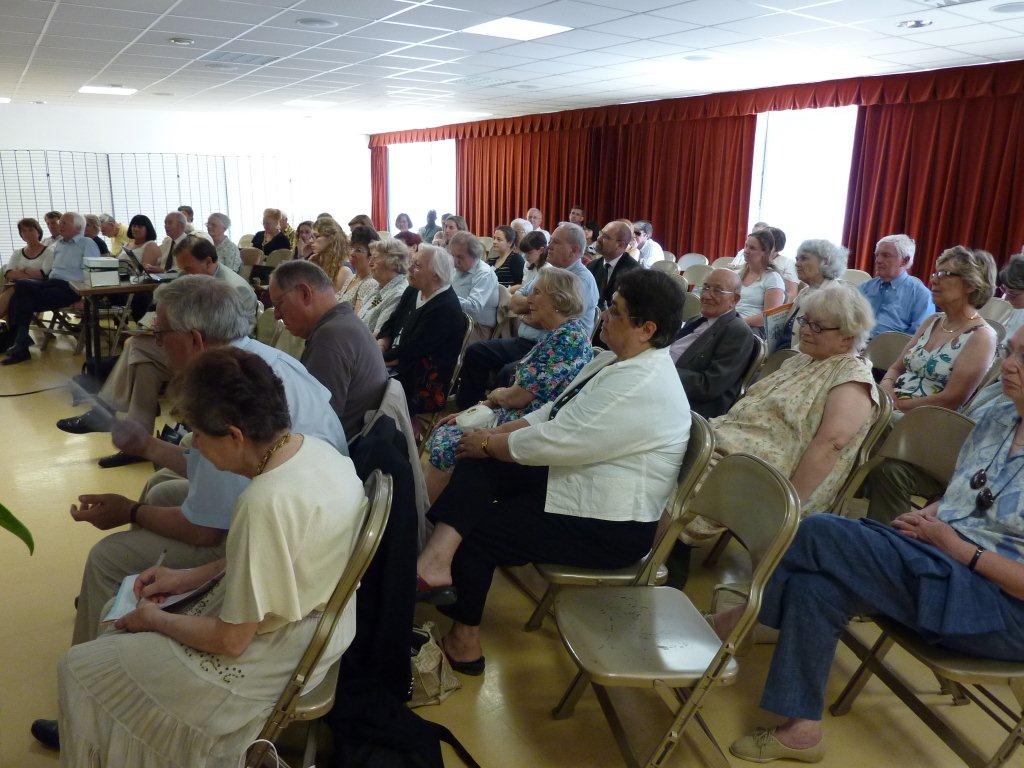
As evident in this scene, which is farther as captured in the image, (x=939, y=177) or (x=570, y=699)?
(x=939, y=177)

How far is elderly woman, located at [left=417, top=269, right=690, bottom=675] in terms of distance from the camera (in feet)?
6.74

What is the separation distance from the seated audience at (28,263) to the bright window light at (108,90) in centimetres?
330

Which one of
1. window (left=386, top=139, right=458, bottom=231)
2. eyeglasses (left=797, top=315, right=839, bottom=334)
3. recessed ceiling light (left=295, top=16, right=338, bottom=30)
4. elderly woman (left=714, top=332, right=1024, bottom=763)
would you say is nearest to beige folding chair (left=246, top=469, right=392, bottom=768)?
elderly woman (left=714, top=332, right=1024, bottom=763)

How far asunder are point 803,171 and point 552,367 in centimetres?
673

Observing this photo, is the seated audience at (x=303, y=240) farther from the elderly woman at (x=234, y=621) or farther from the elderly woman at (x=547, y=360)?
the elderly woman at (x=234, y=621)

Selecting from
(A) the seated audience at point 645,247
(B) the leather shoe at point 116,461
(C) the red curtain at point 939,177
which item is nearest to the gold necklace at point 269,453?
(B) the leather shoe at point 116,461

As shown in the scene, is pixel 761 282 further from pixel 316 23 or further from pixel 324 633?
pixel 324 633

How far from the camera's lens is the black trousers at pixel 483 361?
14.5 ft

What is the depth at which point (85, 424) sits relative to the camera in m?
4.39

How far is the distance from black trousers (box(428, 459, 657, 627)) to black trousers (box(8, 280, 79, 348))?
18.3 feet

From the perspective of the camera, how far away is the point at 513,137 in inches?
469

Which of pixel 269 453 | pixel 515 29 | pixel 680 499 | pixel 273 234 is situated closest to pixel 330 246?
pixel 515 29

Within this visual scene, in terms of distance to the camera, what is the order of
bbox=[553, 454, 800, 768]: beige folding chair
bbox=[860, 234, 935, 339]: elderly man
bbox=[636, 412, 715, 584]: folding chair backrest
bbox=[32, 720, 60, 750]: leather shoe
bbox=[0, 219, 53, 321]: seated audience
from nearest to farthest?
bbox=[553, 454, 800, 768]: beige folding chair, bbox=[32, 720, 60, 750]: leather shoe, bbox=[636, 412, 715, 584]: folding chair backrest, bbox=[860, 234, 935, 339]: elderly man, bbox=[0, 219, 53, 321]: seated audience

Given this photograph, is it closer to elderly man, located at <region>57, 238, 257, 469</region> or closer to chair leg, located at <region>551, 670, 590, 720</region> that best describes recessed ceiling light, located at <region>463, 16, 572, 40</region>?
elderly man, located at <region>57, 238, 257, 469</region>
